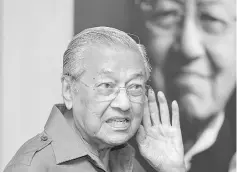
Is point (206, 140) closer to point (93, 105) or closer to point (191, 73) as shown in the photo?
point (191, 73)

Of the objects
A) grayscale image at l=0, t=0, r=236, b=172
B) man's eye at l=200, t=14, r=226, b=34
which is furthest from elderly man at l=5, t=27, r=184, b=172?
man's eye at l=200, t=14, r=226, b=34

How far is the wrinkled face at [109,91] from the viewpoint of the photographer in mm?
1235

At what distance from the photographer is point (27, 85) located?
2029 millimetres

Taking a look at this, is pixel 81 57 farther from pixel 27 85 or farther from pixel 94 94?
pixel 27 85

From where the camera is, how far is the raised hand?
1.46 metres

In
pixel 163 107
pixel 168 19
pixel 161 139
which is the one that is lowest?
pixel 161 139

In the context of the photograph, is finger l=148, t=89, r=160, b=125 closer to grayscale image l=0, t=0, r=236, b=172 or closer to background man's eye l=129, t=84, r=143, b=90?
background man's eye l=129, t=84, r=143, b=90

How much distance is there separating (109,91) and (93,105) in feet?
0.19

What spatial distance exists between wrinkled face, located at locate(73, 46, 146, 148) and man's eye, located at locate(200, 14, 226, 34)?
0.86 metres

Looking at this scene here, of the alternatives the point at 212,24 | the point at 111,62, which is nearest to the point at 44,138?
the point at 111,62

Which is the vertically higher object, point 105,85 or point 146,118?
point 105,85

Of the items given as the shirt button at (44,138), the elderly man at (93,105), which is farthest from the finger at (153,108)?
the shirt button at (44,138)

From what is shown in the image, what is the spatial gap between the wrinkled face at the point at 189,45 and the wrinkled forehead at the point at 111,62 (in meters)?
0.80

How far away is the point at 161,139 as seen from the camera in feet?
4.90
